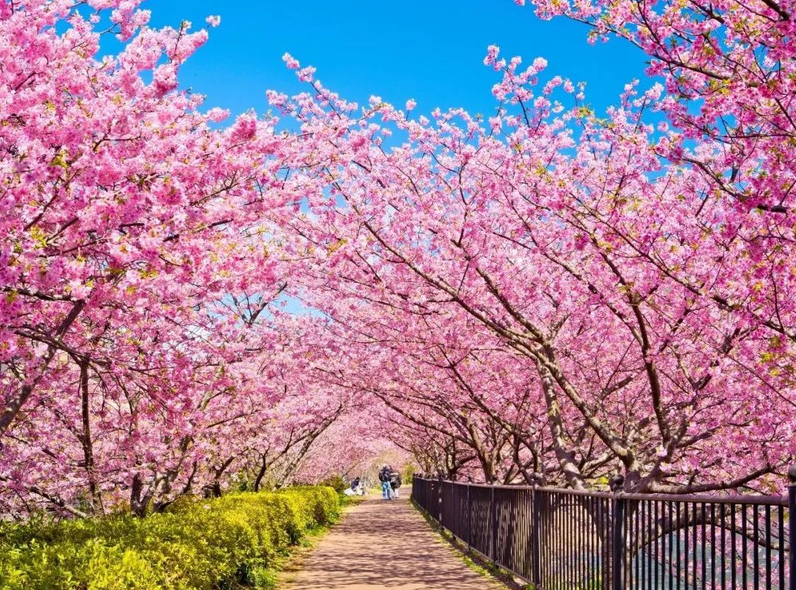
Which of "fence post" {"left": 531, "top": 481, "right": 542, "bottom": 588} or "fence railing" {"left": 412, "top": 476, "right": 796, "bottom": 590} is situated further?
"fence post" {"left": 531, "top": 481, "right": 542, "bottom": 588}

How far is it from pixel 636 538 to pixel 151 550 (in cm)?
435

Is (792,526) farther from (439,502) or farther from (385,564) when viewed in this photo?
(439,502)

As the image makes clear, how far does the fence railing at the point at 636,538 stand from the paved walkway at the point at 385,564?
839 millimetres

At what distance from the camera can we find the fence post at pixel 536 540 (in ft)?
34.4

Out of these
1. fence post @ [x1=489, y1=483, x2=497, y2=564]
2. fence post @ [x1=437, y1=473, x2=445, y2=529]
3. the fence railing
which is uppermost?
the fence railing

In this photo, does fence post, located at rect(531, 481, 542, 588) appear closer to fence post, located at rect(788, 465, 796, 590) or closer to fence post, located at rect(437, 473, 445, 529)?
fence post, located at rect(788, 465, 796, 590)

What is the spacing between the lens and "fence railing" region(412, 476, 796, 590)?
5.48m

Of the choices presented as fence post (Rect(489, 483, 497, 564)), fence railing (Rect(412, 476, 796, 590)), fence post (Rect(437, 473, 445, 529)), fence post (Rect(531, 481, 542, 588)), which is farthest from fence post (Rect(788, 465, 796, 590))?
fence post (Rect(437, 473, 445, 529))

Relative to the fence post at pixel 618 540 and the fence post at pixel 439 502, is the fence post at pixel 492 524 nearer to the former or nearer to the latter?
the fence post at pixel 618 540

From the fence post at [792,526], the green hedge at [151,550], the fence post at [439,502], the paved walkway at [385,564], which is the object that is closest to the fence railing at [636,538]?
the fence post at [792,526]

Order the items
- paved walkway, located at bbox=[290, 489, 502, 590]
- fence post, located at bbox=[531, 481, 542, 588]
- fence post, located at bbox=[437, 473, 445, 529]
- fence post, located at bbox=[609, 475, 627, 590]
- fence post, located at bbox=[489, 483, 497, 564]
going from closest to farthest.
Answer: fence post, located at bbox=[609, 475, 627, 590], fence post, located at bbox=[531, 481, 542, 588], paved walkway, located at bbox=[290, 489, 502, 590], fence post, located at bbox=[489, 483, 497, 564], fence post, located at bbox=[437, 473, 445, 529]

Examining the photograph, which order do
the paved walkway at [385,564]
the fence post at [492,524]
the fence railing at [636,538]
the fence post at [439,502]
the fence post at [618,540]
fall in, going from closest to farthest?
the fence railing at [636,538] → the fence post at [618,540] → the paved walkway at [385,564] → the fence post at [492,524] → the fence post at [439,502]

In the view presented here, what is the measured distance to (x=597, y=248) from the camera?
8133 mm

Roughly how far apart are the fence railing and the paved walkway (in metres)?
0.84
